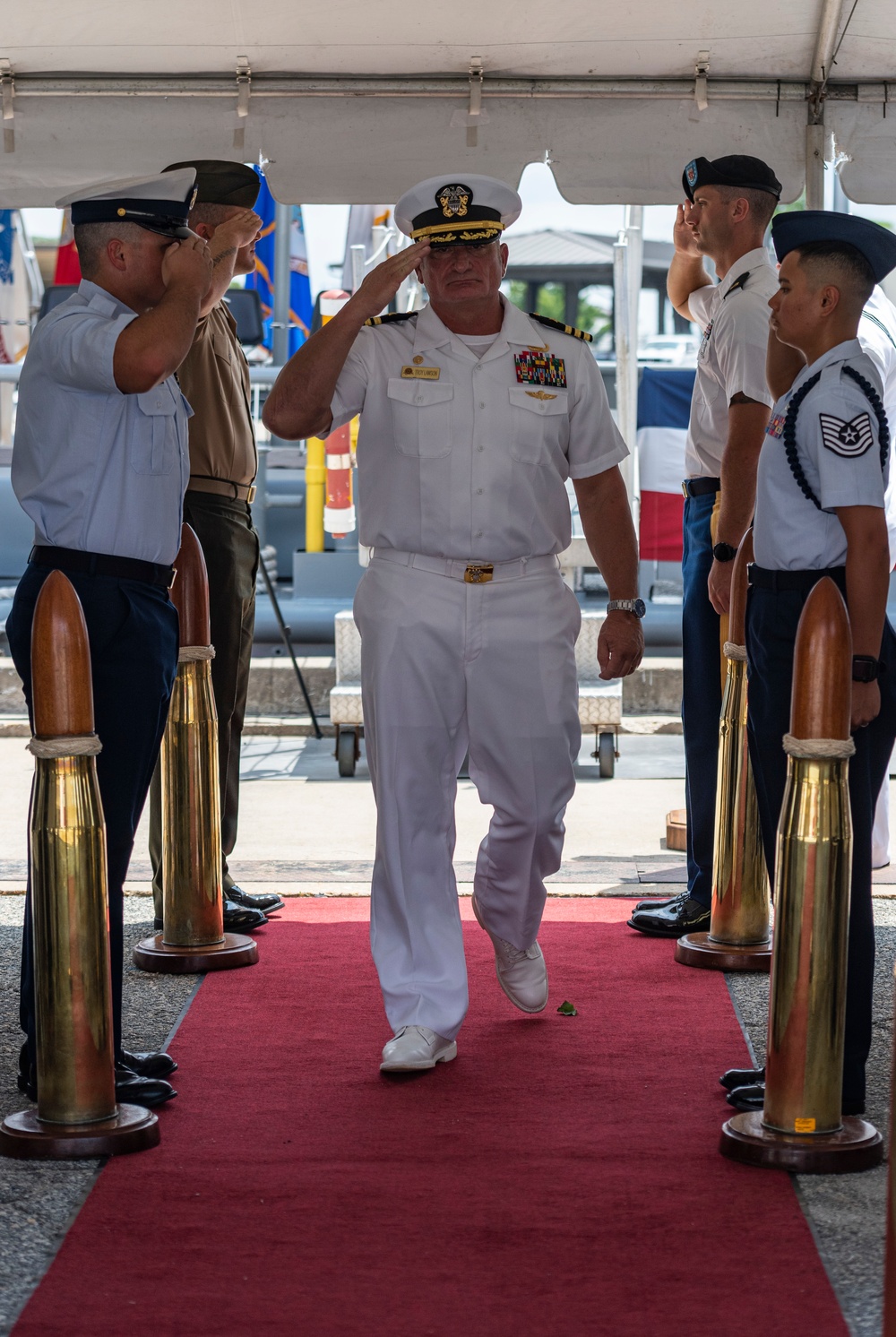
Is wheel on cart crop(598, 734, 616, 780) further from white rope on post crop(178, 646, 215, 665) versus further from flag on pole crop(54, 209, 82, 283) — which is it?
flag on pole crop(54, 209, 82, 283)

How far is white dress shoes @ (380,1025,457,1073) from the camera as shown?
3510mm

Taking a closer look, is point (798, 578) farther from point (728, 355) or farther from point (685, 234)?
point (685, 234)

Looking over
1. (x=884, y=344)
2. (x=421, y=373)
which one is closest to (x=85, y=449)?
(x=421, y=373)

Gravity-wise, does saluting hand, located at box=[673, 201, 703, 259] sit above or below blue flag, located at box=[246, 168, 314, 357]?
below

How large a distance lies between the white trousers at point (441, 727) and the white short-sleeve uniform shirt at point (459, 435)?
0.11 m

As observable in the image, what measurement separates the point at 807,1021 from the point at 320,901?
2692mm

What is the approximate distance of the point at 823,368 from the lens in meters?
3.17

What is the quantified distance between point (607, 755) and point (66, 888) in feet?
18.2

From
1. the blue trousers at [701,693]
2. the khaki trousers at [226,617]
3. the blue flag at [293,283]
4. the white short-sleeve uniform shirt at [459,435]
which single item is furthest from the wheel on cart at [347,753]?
the blue flag at [293,283]

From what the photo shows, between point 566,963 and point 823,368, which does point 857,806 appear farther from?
point 566,963

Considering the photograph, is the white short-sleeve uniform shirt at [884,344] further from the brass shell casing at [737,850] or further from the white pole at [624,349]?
the white pole at [624,349]

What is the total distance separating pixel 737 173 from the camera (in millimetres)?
4805

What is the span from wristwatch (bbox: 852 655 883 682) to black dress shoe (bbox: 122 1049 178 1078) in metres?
1.69

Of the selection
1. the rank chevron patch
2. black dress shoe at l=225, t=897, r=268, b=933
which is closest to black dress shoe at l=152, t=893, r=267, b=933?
black dress shoe at l=225, t=897, r=268, b=933
